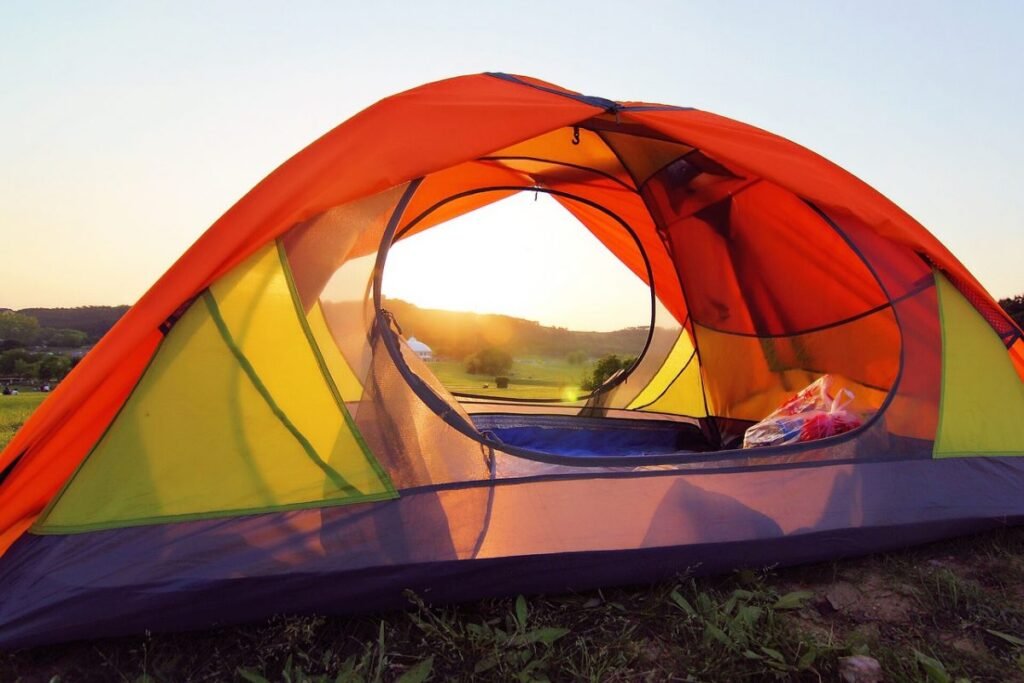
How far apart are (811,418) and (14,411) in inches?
200

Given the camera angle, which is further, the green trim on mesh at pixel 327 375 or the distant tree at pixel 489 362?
the distant tree at pixel 489 362

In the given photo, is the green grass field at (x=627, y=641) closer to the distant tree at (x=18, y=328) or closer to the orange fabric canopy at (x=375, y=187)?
the orange fabric canopy at (x=375, y=187)

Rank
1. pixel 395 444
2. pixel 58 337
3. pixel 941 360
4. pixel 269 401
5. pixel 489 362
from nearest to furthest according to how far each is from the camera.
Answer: pixel 269 401 → pixel 395 444 → pixel 941 360 → pixel 489 362 → pixel 58 337

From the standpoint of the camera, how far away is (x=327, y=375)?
187cm

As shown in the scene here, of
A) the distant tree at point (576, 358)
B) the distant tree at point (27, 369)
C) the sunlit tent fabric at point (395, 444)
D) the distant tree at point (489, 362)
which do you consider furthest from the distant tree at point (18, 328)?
the sunlit tent fabric at point (395, 444)

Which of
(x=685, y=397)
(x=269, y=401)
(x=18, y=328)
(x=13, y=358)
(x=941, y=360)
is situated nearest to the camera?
(x=269, y=401)

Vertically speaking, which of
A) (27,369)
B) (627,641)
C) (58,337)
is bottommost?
(627,641)

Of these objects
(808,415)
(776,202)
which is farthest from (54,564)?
(776,202)

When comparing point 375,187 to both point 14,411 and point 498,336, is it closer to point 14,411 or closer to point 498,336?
point 498,336

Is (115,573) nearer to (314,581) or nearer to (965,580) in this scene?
(314,581)

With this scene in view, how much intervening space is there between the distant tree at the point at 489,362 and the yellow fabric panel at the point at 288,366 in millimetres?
2733

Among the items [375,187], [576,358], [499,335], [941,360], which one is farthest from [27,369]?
[941,360]

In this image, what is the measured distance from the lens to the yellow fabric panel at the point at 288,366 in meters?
1.83

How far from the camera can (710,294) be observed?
140 inches
